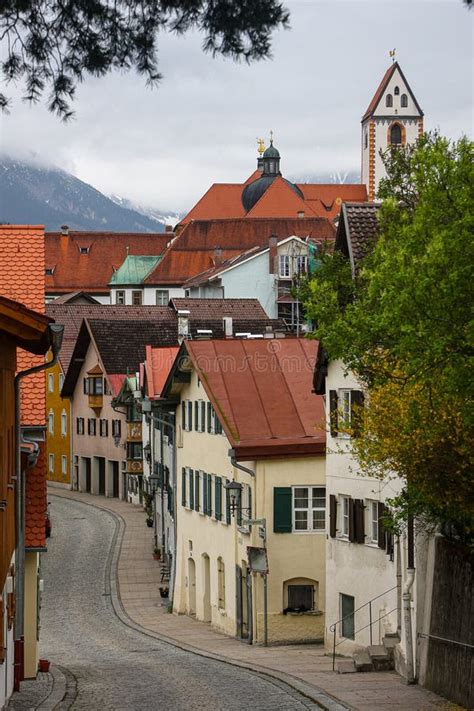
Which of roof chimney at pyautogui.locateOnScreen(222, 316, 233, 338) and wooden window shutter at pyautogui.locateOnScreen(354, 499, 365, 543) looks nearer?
wooden window shutter at pyautogui.locateOnScreen(354, 499, 365, 543)

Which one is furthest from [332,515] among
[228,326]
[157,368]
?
[228,326]

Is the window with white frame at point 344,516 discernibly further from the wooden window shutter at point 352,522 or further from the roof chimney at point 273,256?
the roof chimney at point 273,256

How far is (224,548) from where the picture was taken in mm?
44969

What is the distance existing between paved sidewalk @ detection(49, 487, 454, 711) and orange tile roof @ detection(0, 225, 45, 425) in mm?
6343

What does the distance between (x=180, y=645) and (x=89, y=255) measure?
103972 mm

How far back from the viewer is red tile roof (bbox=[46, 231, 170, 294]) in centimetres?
13838

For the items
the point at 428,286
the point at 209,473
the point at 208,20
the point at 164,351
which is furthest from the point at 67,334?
the point at 208,20

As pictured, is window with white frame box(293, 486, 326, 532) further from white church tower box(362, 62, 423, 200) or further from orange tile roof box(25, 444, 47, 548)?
white church tower box(362, 62, 423, 200)

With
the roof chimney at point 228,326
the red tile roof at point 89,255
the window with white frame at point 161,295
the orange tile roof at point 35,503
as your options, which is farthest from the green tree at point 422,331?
the red tile roof at point 89,255

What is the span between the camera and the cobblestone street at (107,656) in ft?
82.0

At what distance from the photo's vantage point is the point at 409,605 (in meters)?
30.2

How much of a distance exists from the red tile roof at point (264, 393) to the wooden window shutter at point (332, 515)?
4.42m

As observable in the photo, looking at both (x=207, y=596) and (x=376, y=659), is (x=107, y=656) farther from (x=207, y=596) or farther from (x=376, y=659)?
(x=207, y=596)

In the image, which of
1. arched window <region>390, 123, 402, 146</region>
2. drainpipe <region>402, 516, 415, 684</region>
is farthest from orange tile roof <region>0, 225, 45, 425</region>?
arched window <region>390, 123, 402, 146</region>
